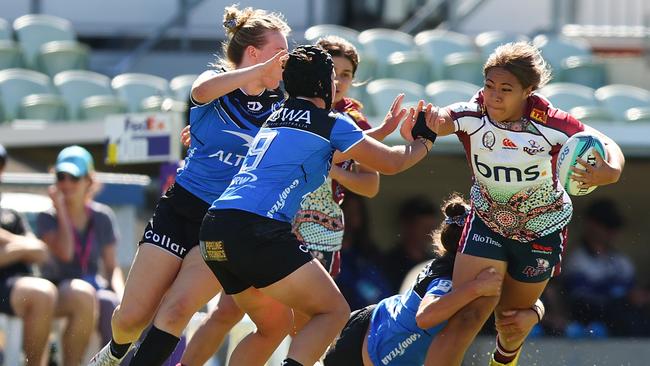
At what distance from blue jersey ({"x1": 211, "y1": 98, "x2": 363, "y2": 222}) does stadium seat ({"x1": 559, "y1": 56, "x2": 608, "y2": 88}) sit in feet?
26.3

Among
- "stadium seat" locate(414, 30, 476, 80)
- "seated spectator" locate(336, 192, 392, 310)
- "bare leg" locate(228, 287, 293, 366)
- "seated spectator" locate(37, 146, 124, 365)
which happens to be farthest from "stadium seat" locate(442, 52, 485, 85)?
"bare leg" locate(228, 287, 293, 366)

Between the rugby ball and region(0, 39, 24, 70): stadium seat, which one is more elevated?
the rugby ball

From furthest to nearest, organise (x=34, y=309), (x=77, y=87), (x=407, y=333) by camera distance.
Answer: (x=77, y=87) → (x=34, y=309) → (x=407, y=333)

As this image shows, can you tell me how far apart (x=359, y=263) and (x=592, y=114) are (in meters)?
2.38

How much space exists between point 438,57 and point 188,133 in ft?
22.9

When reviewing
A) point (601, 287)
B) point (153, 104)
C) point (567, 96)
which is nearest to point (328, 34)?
point (153, 104)

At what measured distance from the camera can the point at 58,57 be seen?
1216cm

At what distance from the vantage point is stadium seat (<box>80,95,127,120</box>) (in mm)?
11086

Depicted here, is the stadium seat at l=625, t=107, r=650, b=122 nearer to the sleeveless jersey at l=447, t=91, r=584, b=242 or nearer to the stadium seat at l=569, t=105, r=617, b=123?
the stadium seat at l=569, t=105, r=617, b=123

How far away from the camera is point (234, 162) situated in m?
5.59

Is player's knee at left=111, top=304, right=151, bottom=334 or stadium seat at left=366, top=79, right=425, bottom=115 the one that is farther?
stadium seat at left=366, top=79, right=425, bottom=115

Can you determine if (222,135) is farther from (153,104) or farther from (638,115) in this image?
(638,115)

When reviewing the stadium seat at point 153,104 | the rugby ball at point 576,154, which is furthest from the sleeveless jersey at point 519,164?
the stadium seat at point 153,104

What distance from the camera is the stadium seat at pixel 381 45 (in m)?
12.2
